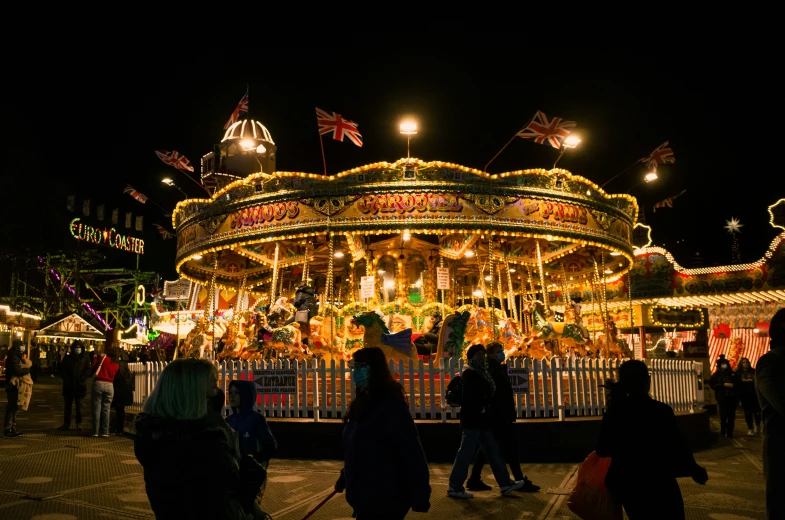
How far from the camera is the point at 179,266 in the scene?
57.0 ft

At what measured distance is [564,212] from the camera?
13.8 m

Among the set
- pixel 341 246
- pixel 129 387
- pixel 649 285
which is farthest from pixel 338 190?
pixel 649 285

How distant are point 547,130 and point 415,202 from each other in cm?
343

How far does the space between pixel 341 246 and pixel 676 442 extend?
13982 mm

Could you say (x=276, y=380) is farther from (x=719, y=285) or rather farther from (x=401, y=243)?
(x=719, y=285)

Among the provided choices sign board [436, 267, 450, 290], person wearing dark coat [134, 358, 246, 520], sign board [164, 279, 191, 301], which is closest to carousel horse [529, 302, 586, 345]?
sign board [436, 267, 450, 290]

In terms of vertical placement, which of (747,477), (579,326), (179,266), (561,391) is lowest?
(747,477)

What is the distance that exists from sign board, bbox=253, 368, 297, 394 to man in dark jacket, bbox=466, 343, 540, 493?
4.14 m

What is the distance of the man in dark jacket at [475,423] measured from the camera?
682 centimetres

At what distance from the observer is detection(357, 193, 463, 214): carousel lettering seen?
1305cm

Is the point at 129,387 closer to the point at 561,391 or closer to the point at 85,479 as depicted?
the point at 85,479

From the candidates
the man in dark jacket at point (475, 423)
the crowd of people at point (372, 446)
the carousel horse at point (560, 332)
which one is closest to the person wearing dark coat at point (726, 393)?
the carousel horse at point (560, 332)

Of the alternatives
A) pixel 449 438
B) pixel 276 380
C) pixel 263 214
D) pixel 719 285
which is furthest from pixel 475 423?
pixel 719 285

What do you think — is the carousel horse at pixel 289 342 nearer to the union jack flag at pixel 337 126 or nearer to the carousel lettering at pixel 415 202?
the carousel lettering at pixel 415 202
